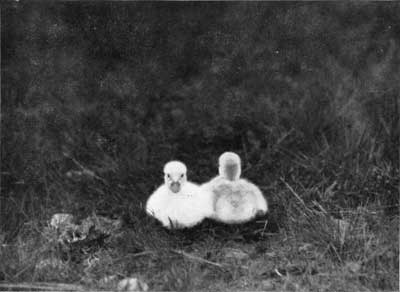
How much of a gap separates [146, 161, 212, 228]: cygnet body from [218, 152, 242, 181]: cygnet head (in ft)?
0.51

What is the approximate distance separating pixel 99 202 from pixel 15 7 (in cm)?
116

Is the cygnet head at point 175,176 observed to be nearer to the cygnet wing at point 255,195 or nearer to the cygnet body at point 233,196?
the cygnet body at point 233,196

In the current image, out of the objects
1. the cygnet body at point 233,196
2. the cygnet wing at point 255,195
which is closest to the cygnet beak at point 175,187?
the cygnet body at point 233,196

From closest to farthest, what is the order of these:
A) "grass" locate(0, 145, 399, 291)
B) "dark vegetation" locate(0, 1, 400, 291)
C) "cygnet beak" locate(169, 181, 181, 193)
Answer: "grass" locate(0, 145, 399, 291) < "cygnet beak" locate(169, 181, 181, 193) < "dark vegetation" locate(0, 1, 400, 291)

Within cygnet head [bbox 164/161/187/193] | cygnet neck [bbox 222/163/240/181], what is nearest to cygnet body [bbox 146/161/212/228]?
cygnet head [bbox 164/161/187/193]

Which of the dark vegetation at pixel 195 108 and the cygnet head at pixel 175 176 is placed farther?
the dark vegetation at pixel 195 108

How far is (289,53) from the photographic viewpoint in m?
3.36

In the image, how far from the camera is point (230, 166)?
129 inches

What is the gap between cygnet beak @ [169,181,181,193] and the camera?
320 centimetres

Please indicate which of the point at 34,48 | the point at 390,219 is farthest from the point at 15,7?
the point at 390,219

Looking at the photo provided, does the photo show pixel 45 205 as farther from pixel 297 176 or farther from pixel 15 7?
pixel 297 176

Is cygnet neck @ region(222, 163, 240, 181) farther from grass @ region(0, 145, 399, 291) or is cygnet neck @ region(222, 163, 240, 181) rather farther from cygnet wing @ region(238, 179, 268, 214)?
grass @ region(0, 145, 399, 291)

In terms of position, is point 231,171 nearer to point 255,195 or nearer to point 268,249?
point 255,195

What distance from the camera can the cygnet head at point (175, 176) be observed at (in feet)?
10.5
